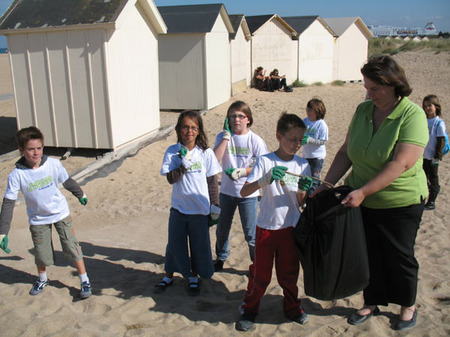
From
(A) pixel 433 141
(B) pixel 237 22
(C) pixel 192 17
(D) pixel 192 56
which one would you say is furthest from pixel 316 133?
(B) pixel 237 22

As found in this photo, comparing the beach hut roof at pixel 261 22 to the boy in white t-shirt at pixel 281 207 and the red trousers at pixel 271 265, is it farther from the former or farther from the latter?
the red trousers at pixel 271 265

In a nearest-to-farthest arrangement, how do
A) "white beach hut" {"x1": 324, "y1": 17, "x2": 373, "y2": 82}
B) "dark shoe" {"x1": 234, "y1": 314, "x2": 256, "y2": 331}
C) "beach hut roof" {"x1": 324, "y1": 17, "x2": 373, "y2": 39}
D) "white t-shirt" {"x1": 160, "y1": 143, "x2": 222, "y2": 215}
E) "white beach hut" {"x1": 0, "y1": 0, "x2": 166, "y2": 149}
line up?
"dark shoe" {"x1": 234, "y1": 314, "x2": 256, "y2": 331} → "white t-shirt" {"x1": 160, "y1": 143, "x2": 222, "y2": 215} → "white beach hut" {"x1": 0, "y1": 0, "x2": 166, "y2": 149} → "white beach hut" {"x1": 324, "y1": 17, "x2": 373, "y2": 82} → "beach hut roof" {"x1": 324, "y1": 17, "x2": 373, "y2": 39}

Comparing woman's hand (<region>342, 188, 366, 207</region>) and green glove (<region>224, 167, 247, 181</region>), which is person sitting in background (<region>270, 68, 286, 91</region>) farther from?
woman's hand (<region>342, 188, 366, 207</region>)

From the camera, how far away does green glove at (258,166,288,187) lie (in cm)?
294

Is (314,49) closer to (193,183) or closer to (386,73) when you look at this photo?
(193,183)

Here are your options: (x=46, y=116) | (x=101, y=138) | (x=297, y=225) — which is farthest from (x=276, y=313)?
(x=46, y=116)

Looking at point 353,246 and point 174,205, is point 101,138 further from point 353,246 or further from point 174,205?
point 353,246

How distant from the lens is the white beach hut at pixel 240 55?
16.3 meters

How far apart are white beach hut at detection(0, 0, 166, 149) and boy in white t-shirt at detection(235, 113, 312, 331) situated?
6.34 metres

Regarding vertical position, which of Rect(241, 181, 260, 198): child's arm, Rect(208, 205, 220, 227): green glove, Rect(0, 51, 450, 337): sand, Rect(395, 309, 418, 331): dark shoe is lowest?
Rect(0, 51, 450, 337): sand

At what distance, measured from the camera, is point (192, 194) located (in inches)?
149

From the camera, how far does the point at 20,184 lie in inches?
148

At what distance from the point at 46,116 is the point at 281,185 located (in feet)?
25.1

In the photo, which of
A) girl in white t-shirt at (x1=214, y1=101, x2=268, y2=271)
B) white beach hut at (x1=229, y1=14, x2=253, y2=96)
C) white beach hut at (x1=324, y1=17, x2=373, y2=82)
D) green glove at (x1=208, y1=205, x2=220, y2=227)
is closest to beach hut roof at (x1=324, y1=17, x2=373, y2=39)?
white beach hut at (x1=324, y1=17, x2=373, y2=82)
